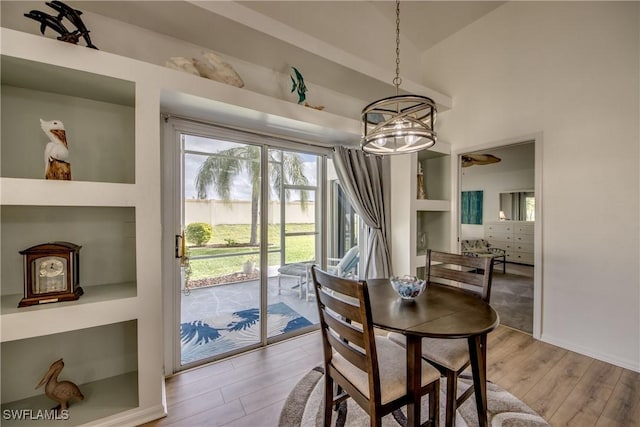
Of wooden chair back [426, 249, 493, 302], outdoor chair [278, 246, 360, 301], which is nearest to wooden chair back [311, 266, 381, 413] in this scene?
wooden chair back [426, 249, 493, 302]

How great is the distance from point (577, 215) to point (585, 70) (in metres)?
1.36

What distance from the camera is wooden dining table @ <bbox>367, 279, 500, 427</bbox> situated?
1.25m

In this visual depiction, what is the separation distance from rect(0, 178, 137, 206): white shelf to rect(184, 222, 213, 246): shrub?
0.70 metres

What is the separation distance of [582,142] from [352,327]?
113 inches

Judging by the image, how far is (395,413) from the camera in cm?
167

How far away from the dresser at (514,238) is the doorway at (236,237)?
599cm

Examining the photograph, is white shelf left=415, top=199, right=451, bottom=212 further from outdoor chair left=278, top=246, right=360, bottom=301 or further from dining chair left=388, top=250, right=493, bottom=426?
dining chair left=388, top=250, right=493, bottom=426

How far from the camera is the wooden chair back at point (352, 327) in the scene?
1150 millimetres

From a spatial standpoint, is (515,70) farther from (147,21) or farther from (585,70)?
(147,21)

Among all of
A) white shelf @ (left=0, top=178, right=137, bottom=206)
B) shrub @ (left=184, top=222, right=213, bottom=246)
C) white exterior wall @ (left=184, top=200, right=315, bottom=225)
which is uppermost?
white shelf @ (left=0, top=178, right=137, bottom=206)

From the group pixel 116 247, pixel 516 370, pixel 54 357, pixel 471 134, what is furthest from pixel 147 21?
pixel 516 370

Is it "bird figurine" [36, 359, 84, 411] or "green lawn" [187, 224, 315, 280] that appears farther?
"green lawn" [187, 224, 315, 280]

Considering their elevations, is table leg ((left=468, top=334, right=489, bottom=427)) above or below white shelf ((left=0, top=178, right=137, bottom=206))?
below

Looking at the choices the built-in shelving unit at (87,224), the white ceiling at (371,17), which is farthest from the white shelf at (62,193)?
the white ceiling at (371,17)
